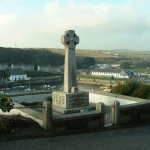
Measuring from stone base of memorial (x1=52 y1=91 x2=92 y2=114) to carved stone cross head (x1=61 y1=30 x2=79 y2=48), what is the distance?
236 centimetres

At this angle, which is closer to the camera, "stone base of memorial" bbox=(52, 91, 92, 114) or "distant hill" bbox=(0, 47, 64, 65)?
"stone base of memorial" bbox=(52, 91, 92, 114)

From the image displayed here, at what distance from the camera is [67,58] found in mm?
16266

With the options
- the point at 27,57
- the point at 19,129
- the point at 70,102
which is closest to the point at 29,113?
the point at 19,129

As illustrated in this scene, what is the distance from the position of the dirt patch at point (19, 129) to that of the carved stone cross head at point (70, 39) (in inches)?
181

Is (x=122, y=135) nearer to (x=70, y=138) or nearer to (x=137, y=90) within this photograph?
(x=70, y=138)

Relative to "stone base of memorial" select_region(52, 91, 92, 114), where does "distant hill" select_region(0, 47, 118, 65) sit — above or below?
above

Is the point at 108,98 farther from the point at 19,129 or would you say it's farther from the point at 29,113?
the point at 19,129

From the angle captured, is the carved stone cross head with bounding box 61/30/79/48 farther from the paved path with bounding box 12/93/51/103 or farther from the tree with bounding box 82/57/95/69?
the tree with bounding box 82/57/95/69

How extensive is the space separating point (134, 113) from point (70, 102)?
115 inches

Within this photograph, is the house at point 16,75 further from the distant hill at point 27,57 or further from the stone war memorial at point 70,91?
the stone war memorial at point 70,91

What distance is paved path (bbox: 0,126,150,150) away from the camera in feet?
34.9

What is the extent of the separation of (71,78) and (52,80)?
4307 inches

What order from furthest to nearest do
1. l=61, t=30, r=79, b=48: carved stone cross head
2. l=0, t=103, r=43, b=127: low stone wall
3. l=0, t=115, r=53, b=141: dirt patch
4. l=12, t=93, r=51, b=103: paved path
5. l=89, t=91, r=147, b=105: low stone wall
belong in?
l=12, t=93, r=51, b=103: paved path < l=89, t=91, r=147, b=105: low stone wall < l=61, t=30, r=79, b=48: carved stone cross head < l=0, t=103, r=43, b=127: low stone wall < l=0, t=115, r=53, b=141: dirt patch

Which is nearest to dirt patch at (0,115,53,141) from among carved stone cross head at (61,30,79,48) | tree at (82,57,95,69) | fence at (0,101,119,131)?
fence at (0,101,119,131)
